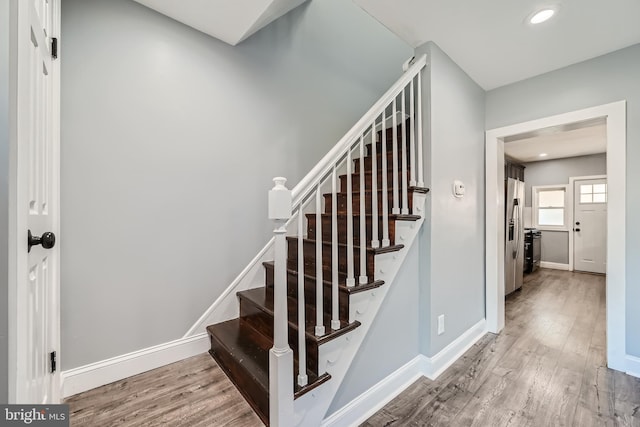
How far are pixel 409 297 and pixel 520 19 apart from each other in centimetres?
193

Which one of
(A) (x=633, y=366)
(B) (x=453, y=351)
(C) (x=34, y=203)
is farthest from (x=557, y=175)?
(C) (x=34, y=203)

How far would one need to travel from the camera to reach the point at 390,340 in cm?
169

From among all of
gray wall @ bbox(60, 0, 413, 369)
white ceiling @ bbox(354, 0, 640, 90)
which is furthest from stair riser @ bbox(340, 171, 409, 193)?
white ceiling @ bbox(354, 0, 640, 90)

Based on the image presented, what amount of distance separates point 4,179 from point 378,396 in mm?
1883

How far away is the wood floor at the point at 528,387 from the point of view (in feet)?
4.91

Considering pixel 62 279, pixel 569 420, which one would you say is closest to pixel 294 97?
pixel 62 279

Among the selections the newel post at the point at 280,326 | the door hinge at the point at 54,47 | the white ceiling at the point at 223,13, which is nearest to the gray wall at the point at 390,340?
the newel post at the point at 280,326

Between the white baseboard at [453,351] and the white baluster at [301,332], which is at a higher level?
the white baluster at [301,332]

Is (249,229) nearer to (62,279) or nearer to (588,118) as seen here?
(62,279)

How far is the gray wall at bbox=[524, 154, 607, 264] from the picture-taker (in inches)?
210

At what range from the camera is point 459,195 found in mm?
2148

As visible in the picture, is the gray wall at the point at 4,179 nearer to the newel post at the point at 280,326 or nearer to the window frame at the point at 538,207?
the newel post at the point at 280,326

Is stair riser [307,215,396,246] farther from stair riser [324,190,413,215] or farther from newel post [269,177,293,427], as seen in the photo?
newel post [269,177,293,427]

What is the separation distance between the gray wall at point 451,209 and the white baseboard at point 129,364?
5.53 feet
